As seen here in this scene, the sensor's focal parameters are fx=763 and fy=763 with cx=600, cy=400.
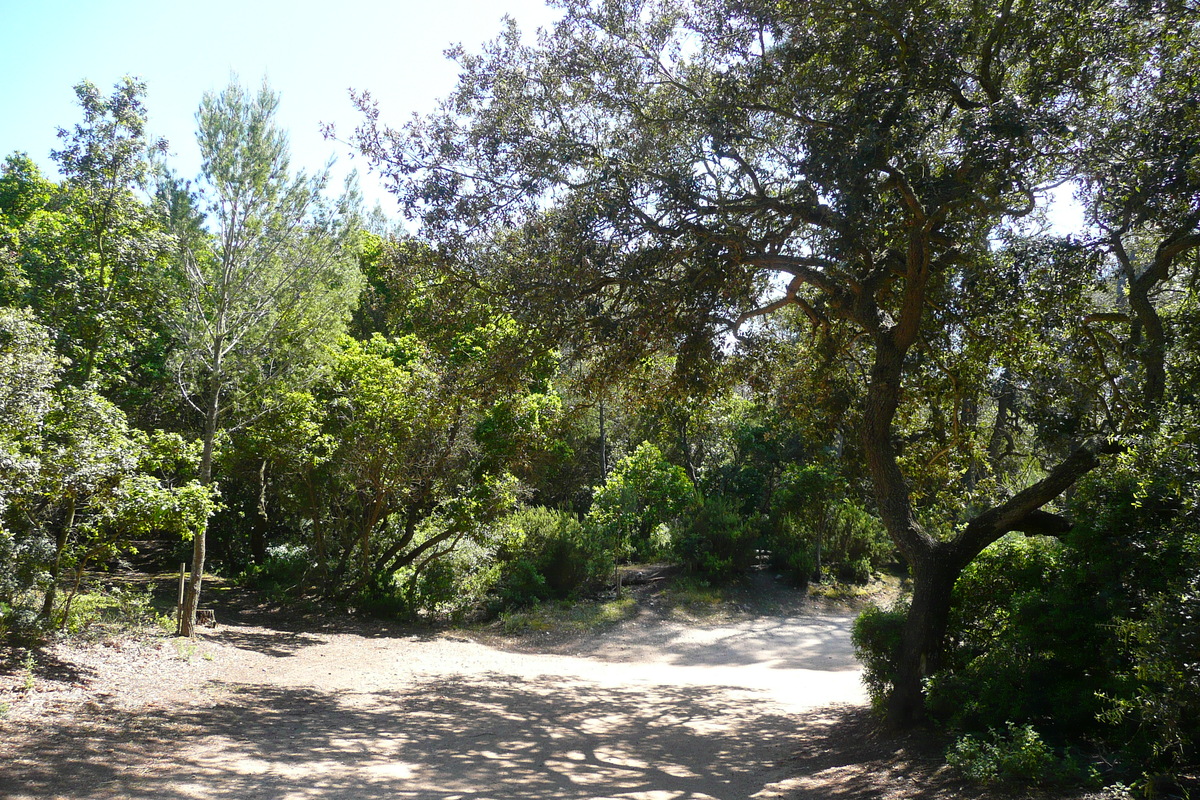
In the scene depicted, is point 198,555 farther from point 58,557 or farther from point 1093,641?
point 1093,641

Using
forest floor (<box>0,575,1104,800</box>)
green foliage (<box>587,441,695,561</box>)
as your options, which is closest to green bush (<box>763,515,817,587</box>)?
green foliage (<box>587,441,695,561</box>)

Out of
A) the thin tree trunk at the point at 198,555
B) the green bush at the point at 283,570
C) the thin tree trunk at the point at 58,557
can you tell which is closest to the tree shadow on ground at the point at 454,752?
the thin tree trunk at the point at 58,557

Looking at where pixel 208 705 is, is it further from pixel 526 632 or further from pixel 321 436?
pixel 526 632

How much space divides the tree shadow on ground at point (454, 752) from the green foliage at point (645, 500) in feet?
28.2

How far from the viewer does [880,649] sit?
7672 mm

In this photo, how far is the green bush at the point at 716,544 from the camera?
63.9ft

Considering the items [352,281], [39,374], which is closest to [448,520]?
[352,281]

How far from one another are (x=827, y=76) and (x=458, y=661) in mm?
10158

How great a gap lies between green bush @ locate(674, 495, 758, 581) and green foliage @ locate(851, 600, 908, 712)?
11427 millimetres

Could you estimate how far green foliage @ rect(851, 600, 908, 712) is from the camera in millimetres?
7539

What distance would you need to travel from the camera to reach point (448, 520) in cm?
1516

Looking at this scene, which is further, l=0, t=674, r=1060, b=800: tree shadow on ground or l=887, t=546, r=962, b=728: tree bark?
l=887, t=546, r=962, b=728: tree bark

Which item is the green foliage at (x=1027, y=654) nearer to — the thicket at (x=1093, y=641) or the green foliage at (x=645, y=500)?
the thicket at (x=1093, y=641)

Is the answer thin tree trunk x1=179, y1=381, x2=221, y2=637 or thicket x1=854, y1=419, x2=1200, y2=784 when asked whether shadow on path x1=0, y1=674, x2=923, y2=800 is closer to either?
thicket x1=854, y1=419, x2=1200, y2=784
